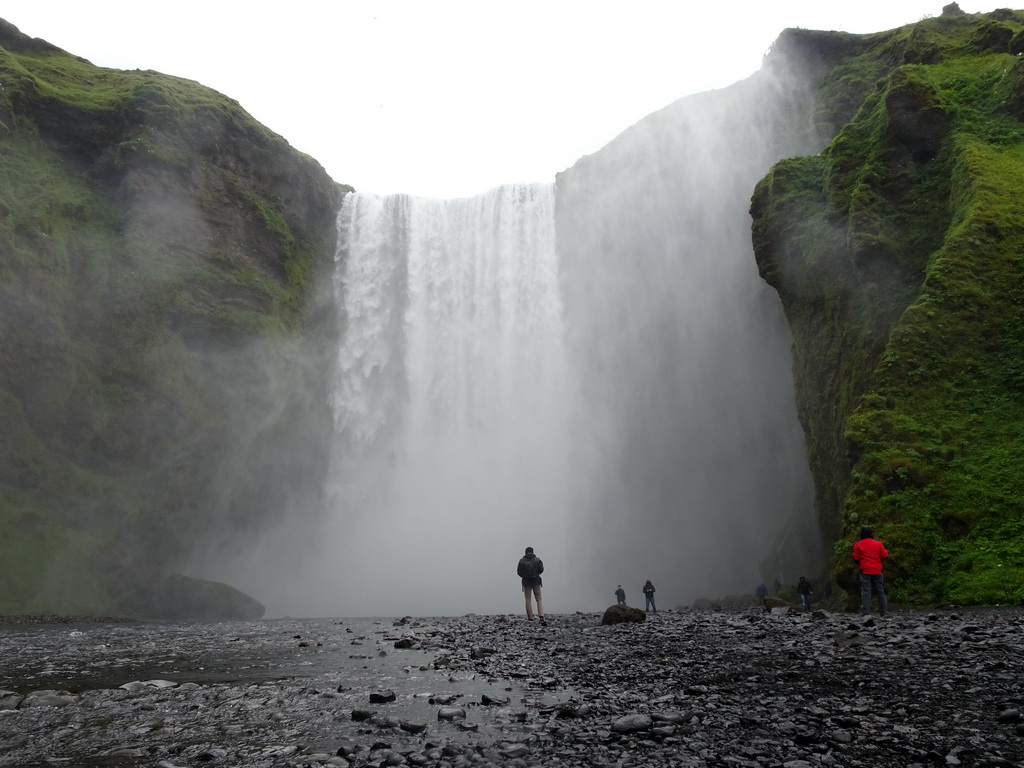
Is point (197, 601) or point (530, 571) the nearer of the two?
point (530, 571)

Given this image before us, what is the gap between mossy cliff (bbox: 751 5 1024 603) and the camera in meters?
14.6

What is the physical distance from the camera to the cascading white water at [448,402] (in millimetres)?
39719

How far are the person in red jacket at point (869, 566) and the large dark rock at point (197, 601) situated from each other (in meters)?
26.2

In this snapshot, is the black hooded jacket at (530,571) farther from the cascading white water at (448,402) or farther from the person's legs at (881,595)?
the cascading white water at (448,402)

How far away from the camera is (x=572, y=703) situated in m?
5.88

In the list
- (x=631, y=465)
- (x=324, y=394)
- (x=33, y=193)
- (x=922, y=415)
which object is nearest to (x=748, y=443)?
(x=631, y=465)

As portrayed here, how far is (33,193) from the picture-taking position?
37.2 meters

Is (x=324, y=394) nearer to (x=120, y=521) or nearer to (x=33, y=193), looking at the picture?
(x=120, y=521)

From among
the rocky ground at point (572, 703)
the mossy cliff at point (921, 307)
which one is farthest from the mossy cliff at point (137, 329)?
the mossy cliff at point (921, 307)

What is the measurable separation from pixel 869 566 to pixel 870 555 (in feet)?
0.70

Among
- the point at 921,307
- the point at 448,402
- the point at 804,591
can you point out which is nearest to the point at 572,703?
the point at 921,307

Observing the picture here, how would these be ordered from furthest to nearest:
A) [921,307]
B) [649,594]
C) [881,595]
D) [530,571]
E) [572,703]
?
1. [649,594]
2. [921,307]
3. [530,571]
4. [881,595]
5. [572,703]

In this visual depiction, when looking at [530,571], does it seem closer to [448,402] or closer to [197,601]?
[197,601]

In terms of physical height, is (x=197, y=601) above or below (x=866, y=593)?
above
